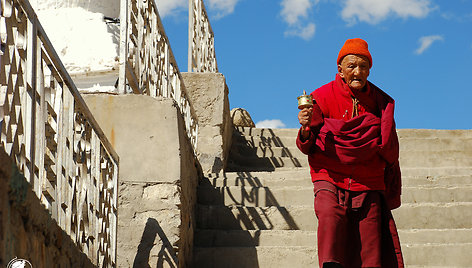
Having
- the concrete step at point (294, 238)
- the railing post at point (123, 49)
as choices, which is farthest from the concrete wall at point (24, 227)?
the concrete step at point (294, 238)

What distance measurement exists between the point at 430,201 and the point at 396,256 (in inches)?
95.7

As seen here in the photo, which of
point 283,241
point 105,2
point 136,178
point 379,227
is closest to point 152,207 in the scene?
point 136,178

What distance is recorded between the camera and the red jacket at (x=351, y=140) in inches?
172

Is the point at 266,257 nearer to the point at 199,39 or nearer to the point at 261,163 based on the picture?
the point at 261,163

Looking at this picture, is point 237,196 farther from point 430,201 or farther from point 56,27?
point 56,27

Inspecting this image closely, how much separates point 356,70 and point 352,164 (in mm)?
514

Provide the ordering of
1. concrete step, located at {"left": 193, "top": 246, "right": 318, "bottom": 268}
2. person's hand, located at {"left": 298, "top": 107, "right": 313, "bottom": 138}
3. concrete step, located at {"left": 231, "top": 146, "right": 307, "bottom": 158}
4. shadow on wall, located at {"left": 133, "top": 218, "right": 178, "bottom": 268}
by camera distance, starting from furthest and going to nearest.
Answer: concrete step, located at {"left": 231, "top": 146, "right": 307, "bottom": 158} → concrete step, located at {"left": 193, "top": 246, "right": 318, "bottom": 268} → shadow on wall, located at {"left": 133, "top": 218, "right": 178, "bottom": 268} → person's hand, located at {"left": 298, "top": 107, "right": 313, "bottom": 138}

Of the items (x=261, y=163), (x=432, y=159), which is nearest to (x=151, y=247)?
(x=261, y=163)

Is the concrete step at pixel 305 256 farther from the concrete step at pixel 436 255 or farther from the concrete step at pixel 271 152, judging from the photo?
the concrete step at pixel 271 152

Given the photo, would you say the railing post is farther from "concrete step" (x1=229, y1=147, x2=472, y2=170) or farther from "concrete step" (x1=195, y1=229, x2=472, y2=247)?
"concrete step" (x1=229, y1=147, x2=472, y2=170)

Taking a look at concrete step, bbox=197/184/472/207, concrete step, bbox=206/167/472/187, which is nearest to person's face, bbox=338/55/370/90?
concrete step, bbox=197/184/472/207

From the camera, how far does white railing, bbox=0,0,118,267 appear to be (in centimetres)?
288

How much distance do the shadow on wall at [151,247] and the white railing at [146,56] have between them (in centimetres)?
96

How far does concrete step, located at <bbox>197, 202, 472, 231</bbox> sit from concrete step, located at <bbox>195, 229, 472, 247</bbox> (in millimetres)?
261
